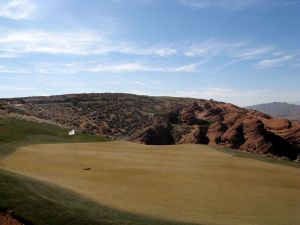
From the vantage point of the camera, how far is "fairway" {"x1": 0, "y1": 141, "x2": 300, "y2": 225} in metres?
18.7

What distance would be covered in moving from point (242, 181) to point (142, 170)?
6501mm

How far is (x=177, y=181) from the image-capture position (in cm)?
2481

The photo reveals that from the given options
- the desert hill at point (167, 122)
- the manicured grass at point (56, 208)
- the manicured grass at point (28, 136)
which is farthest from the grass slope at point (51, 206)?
the desert hill at point (167, 122)

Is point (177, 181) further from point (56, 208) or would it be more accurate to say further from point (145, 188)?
point (56, 208)

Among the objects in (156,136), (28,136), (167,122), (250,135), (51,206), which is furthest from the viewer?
(167,122)

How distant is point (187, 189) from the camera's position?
74.5ft

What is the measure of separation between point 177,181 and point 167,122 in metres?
60.1

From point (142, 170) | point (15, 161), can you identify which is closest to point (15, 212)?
point (142, 170)

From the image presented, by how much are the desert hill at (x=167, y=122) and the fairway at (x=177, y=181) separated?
3105cm

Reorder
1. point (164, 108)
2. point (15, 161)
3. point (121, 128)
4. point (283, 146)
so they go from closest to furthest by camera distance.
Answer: point (15, 161) → point (283, 146) → point (121, 128) → point (164, 108)

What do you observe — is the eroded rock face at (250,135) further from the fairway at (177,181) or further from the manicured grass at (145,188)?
the fairway at (177,181)

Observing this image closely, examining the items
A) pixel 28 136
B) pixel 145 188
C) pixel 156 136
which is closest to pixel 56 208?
pixel 145 188

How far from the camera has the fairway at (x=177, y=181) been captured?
18672 mm

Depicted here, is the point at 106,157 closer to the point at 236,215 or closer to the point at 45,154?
the point at 45,154
